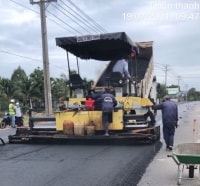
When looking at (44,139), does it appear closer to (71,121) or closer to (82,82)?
(71,121)

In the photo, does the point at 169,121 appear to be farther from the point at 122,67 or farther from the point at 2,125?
the point at 2,125

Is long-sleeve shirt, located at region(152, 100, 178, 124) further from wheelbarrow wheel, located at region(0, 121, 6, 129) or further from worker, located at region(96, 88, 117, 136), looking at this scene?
wheelbarrow wheel, located at region(0, 121, 6, 129)

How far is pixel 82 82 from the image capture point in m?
15.1

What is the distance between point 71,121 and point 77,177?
5.30m

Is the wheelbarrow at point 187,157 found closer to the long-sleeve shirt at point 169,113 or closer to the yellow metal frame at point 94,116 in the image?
the long-sleeve shirt at point 169,113

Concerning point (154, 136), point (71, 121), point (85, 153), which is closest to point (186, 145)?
point (85, 153)

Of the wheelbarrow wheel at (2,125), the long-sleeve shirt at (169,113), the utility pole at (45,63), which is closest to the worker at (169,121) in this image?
the long-sleeve shirt at (169,113)

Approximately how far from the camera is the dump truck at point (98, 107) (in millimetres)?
13047

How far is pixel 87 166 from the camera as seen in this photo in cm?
927

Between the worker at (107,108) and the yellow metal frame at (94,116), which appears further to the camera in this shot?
the yellow metal frame at (94,116)

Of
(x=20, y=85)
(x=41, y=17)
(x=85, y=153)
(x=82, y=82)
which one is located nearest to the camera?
(x=85, y=153)

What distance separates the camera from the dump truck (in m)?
13.0

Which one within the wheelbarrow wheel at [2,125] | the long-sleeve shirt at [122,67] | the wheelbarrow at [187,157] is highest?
the long-sleeve shirt at [122,67]

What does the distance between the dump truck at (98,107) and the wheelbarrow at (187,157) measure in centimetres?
485
